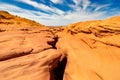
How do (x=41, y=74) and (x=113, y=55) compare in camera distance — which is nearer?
(x=41, y=74)

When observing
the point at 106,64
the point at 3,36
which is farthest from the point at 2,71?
the point at 106,64

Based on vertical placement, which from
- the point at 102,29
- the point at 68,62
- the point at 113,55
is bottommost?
the point at 68,62

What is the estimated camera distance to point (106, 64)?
8242 mm

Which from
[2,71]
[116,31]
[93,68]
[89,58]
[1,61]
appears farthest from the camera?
[116,31]

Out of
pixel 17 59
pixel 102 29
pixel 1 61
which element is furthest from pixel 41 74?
pixel 102 29

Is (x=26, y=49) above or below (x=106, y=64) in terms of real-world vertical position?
above

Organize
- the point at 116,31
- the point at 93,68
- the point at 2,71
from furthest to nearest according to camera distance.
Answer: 1. the point at 116,31
2. the point at 93,68
3. the point at 2,71

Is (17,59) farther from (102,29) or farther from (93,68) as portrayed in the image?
(102,29)

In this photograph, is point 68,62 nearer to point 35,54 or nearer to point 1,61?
point 35,54

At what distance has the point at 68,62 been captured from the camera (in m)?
9.86

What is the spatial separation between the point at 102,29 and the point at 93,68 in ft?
10.7

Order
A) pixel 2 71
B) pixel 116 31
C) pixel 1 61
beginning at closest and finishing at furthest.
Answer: pixel 2 71, pixel 1 61, pixel 116 31

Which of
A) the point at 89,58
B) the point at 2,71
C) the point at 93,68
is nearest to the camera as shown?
the point at 2,71

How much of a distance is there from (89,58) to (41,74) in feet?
9.40
